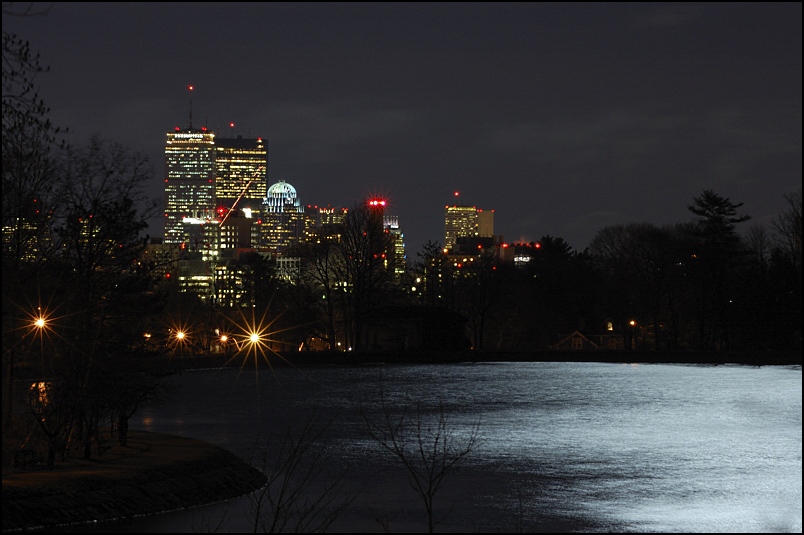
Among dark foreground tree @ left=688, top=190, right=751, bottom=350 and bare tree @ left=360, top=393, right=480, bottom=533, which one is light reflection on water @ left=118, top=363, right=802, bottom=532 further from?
dark foreground tree @ left=688, top=190, right=751, bottom=350

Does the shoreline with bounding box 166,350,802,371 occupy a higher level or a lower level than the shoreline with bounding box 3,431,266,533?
higher

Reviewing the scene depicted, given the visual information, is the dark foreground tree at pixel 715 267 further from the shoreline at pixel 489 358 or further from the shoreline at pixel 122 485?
the shoreline at pixel 122 485

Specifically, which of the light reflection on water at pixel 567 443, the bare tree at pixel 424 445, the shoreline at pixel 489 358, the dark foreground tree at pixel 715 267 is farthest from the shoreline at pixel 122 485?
the dark foreground tree at pixel 715 267

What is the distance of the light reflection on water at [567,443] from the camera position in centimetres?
1814

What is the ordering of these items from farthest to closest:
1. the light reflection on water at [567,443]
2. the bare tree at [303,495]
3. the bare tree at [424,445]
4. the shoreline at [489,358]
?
the shoreline at [489,358]
the bare tree at [424,445]
the light reflection on water at [567,443]
the bare tree at [303,495]

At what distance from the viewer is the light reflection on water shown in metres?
18.1

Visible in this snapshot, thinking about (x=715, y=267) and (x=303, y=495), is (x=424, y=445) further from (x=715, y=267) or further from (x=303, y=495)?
(x=715, y=267)

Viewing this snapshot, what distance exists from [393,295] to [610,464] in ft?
231

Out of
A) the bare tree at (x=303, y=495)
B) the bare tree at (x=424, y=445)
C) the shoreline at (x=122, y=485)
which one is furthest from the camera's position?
the bare tree at (x=424, y=445)

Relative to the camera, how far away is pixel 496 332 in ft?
333

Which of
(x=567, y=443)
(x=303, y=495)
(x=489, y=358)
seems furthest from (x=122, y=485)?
(x=489, y=358)

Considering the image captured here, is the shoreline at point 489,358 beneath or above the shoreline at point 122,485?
above

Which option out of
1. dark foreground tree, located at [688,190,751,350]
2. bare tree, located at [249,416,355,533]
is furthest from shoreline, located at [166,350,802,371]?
bare tree, located at [249,416,355,533]

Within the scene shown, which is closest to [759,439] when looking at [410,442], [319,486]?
[410,442]
